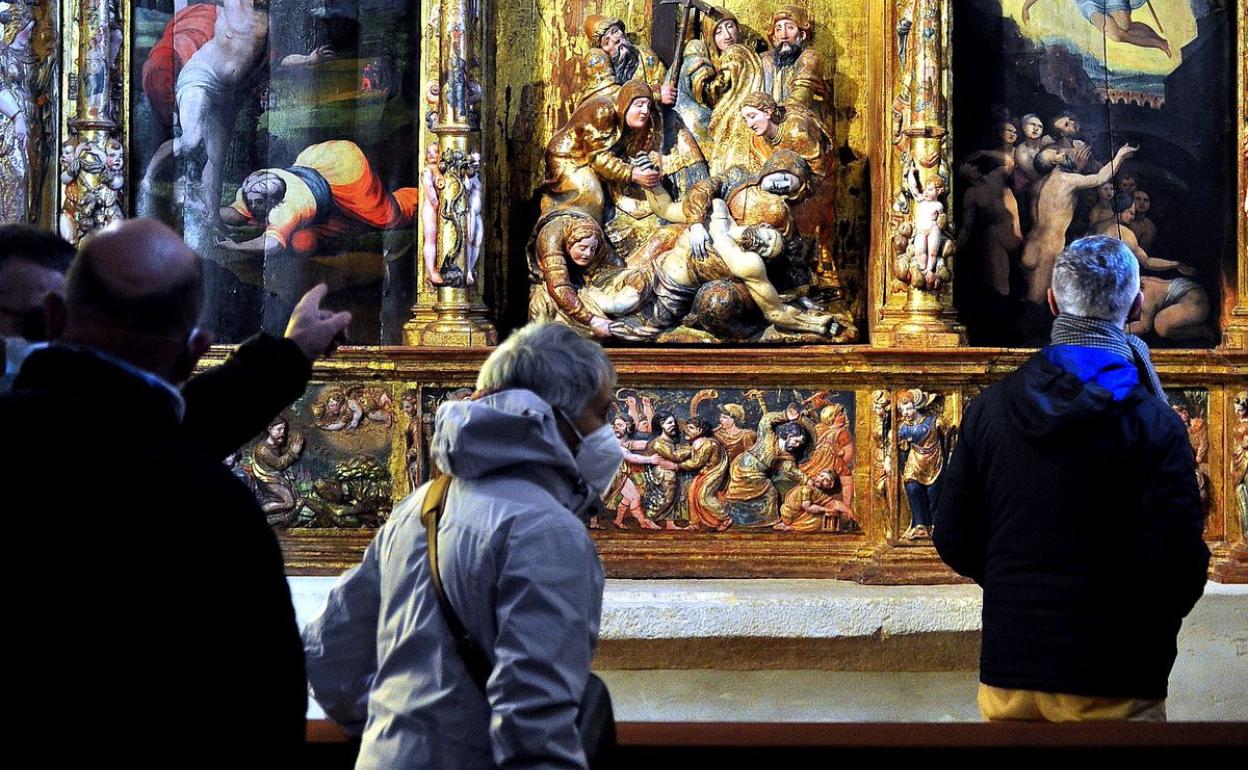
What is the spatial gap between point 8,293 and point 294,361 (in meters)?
0.71

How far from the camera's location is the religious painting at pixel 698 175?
26.5 feet

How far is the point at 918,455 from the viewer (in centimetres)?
767

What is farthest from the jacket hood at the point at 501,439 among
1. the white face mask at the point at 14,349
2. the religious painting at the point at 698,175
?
the religious painting at the point at 698,175

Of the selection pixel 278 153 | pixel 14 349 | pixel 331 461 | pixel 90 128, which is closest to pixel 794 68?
pixel 278 153

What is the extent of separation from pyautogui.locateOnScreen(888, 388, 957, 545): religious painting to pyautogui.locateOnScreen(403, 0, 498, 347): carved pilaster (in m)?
2.17

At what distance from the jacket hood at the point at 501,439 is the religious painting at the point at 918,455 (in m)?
5.08

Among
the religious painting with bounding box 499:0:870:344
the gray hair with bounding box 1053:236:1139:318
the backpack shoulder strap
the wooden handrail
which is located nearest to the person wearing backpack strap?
the backpack shoulder strap

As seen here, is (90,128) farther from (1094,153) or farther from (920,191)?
(1094,153)

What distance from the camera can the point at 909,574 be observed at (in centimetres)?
755

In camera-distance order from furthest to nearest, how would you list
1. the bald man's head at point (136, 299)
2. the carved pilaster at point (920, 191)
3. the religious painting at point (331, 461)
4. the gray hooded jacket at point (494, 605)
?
1. the religious painting at point (331, 461)
2. the carved pilaster at point (920, 191)
3. the gray hooded jacket at point (494, 605)
4. the bald man's head at point (136, 299)

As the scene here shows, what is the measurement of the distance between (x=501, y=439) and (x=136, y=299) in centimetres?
82

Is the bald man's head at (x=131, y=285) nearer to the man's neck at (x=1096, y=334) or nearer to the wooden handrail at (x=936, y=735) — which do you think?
the wooden handrail at (x=936, y=735)

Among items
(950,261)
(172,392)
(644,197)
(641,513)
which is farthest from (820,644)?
(172,392)

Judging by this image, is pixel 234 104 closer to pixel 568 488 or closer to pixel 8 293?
pixel 8 293
